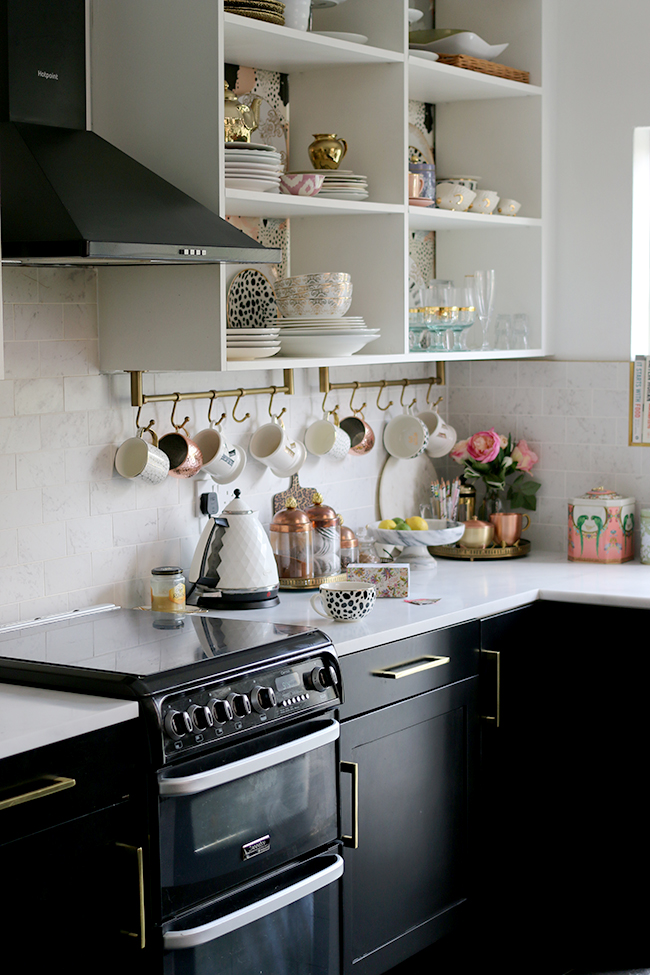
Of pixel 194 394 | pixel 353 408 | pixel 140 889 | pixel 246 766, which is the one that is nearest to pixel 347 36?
pixel 194 394

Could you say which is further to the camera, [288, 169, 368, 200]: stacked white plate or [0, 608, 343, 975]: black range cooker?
[288, 169, 368, 200]: stacked white plate

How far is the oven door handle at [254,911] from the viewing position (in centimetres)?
211

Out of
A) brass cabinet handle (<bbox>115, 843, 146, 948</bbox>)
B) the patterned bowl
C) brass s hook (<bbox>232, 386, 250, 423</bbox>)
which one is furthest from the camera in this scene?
brass s hook (<bbox>232, 386, 250, 423</bbox>)

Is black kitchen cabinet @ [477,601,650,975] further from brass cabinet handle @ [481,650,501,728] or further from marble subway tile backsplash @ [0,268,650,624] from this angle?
marble subway tile backsplash @ [0,268,650,624]

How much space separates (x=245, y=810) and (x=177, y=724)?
264 mm

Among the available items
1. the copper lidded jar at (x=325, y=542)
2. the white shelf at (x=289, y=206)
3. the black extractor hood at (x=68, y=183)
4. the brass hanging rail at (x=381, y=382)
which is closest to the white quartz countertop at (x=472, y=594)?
the copper lidded jar at (x=325, y=542)

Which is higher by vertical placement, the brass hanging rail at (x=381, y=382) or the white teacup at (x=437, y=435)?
the brass hanging rail at (x=381, y=382)

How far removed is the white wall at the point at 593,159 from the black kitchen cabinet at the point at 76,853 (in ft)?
7.39

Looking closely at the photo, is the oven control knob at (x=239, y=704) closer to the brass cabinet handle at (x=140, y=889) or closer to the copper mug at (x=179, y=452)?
the brass cabinet handle at (x=140, y=889)

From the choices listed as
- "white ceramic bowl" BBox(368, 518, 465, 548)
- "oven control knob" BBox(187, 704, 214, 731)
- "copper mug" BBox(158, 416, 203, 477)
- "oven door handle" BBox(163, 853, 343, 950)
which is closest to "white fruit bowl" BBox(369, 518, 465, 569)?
"white ceramic bowl" BBox(368, 518, 465, 548)

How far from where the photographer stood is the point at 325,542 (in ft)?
10.5

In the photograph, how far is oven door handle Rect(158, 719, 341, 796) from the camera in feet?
6.88

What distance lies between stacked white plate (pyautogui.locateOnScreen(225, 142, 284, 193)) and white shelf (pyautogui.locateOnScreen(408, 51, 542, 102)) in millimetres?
657

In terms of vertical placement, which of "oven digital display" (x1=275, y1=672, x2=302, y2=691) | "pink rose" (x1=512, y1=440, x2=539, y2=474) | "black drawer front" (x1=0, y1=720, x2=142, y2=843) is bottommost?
"black drawer front" (x1=0, y1=720, x2=142, y2=843)
